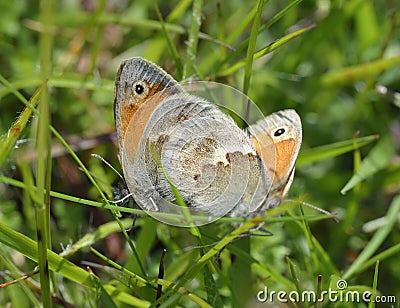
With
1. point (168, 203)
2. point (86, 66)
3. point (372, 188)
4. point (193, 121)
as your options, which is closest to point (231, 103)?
point (193, 121)

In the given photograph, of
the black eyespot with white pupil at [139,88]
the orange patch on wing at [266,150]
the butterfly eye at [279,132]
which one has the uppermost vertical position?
the black eyespot with white pupil at [139,88]

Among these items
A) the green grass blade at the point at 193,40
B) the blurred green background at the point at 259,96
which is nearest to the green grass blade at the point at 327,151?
the blurred green background at the point at 259,96

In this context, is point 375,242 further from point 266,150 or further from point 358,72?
point 358,72

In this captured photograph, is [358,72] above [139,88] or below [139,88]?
above

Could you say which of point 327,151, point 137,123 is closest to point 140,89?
point 137,123

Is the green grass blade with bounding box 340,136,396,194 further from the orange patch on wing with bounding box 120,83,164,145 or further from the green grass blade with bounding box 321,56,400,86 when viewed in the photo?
the orange patch on wing with bounding box 120,83,164,145

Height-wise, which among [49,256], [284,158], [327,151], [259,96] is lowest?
[49,256]

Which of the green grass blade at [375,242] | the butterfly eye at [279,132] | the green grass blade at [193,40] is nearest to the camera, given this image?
the butterfly eye at [279,132]

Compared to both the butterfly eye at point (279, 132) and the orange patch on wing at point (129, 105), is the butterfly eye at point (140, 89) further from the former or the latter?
the butterfly eye at point (279, 132)
